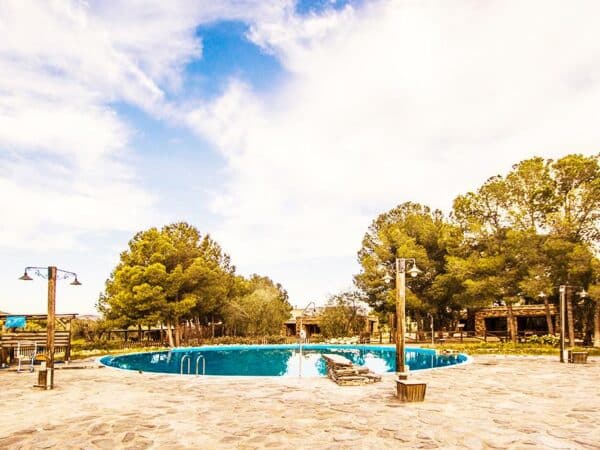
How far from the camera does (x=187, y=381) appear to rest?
1341cm

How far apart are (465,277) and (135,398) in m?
24.9

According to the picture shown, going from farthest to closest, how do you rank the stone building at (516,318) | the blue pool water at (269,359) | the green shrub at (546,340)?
the stone building at (516,318) → the green shrub at (546,340) → the blue pool water at (269,359)

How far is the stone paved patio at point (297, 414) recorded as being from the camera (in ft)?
23.0

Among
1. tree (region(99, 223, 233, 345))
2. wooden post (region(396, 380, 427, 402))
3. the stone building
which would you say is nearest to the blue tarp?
tree (region(99, 223, 233, 345))

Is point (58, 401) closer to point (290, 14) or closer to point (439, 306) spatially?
point (290, 14)

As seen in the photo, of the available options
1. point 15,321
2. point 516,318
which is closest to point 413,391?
point 15,321

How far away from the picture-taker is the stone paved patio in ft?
23.0

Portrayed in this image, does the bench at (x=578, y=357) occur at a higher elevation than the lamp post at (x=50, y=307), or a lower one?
lower

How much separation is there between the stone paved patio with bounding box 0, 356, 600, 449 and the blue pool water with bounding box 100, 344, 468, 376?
558 centimetres

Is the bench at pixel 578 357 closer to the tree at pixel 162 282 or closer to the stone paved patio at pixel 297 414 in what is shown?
the stone paved patio at pixel 297 414

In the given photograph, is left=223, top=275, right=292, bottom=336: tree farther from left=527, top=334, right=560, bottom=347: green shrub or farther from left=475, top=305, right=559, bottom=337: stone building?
left=527, top=334, right=560, bottom=347: green shrub

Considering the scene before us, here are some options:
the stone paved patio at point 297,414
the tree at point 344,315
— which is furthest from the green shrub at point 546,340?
the stone paved patio at point 297,414

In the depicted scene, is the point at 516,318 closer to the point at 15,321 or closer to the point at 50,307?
the point at 15,321

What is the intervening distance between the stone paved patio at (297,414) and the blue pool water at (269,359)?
5585 millimetres
